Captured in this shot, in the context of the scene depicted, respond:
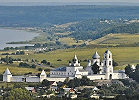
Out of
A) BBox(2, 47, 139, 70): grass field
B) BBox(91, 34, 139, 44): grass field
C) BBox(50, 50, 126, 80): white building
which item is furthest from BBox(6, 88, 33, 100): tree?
BBox(91, 34, 139, 44): grass field

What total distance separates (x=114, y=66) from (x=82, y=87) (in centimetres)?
1269

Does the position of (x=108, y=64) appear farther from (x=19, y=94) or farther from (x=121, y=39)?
(x=121, y=39)

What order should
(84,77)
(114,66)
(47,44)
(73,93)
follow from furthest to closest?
(47,44) < (114,66) < (84,77) < (73,93)

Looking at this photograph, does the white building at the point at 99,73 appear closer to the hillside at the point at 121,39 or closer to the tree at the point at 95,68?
the tree at the point at 95,68

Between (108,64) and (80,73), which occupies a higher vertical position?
(108,64)

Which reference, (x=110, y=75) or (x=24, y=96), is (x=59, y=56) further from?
(x=24, y=96)

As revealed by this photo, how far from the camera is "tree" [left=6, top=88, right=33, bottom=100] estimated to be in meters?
53.2

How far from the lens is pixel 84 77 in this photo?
64.7 m

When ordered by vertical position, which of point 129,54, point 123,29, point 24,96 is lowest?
point 24,96

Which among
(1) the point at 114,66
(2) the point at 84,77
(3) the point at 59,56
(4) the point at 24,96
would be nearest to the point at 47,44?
(3) the point at 59,56

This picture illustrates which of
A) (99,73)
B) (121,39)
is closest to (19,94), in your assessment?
(99,73)

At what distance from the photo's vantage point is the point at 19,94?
54.9 m

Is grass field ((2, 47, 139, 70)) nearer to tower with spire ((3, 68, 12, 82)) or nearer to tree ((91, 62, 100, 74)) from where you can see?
tree ((91, 62, 100, 74))

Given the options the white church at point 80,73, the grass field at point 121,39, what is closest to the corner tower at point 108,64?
the white church at point 80,73
